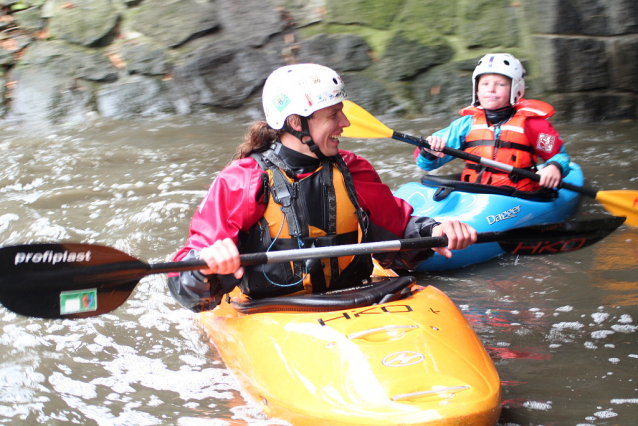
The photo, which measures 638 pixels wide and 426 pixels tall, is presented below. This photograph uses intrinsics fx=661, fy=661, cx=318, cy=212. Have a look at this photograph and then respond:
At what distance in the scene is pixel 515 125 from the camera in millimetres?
4207

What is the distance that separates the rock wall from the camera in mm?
6180

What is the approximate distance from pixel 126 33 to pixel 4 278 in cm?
565

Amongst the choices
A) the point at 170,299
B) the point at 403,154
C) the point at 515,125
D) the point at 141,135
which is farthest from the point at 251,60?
the point at 170,299

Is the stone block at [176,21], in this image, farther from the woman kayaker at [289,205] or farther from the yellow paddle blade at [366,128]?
the woman kayaker at [289,205]

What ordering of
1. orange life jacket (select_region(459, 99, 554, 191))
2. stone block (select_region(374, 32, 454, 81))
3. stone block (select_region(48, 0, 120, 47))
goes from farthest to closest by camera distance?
stone block (select_region(48, 0, 120, 47))
stone block (select_region(374, 32, 454, 81))
orange life jacket (select_region(459, 99, 554, 191))

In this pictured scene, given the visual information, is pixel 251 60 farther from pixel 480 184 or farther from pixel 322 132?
pixel 322 132

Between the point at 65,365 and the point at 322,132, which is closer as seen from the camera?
the point at 322,132

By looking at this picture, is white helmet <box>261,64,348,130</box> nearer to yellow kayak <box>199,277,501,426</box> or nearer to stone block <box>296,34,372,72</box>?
yellow kayak <box>199,277,501,426</box>

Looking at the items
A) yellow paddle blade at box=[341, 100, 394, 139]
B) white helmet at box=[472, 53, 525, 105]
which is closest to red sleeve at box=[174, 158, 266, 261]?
yellow paddle blade at box=[341, 100, 394, 139]

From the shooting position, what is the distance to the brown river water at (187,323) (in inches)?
95.2

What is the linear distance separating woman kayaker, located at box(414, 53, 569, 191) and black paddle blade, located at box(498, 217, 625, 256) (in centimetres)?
107

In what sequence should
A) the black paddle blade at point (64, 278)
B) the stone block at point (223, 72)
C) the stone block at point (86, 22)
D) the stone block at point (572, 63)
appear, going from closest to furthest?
the black paddle blade at point (64, 278) → the stone block at point (572, 63) → the stone block at point (223, 72) → the stone block at point (86, 22)

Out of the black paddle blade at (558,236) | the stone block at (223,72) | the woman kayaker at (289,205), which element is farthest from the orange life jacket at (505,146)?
the stone block at (223,72)

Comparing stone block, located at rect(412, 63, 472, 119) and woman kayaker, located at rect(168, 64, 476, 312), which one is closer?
woman kayaker, located at rect(168, 64, 476, 312)
